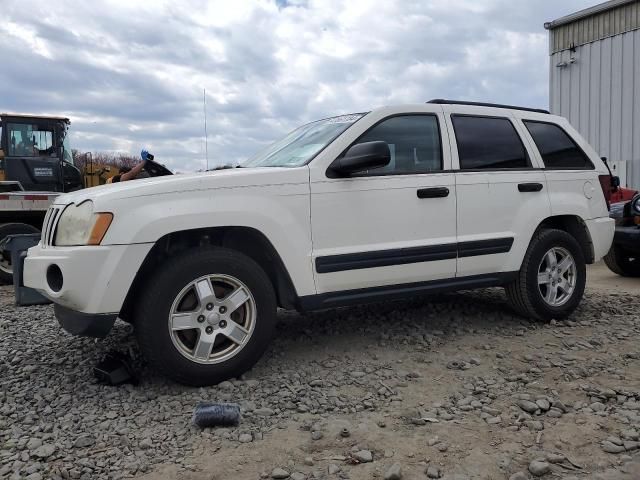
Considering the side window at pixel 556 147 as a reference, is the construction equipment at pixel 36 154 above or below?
above

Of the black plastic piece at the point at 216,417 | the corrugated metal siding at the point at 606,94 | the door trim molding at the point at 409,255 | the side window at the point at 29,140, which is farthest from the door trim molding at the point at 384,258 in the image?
the corrugated metal siding at the point at 606,94

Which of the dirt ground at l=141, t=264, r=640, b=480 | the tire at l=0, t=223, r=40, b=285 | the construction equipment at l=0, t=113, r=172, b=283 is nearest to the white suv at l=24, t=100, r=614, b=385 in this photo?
the dirt ground at l=141, t=264, r=640, b=480

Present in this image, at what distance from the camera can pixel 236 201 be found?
3.58 meters

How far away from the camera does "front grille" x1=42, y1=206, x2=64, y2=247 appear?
3.60m

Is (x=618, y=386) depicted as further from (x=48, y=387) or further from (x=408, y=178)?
(x=48, y=387)

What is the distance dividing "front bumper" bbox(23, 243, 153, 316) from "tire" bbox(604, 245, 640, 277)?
6345mm

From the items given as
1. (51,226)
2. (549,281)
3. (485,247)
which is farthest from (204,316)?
(549,281)

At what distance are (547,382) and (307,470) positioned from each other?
1779mm

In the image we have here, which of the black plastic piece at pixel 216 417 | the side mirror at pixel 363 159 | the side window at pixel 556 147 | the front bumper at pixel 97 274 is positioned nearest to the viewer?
the black plastic piece at pixel 216 417

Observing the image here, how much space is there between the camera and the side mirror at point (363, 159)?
12.2 ft

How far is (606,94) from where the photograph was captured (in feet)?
42.4

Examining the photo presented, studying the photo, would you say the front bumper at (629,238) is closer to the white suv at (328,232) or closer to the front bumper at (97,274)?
the white suv at (328,232)

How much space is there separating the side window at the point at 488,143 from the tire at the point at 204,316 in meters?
1.97

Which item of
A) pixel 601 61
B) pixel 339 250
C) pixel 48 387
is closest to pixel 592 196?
pixel 339 250
